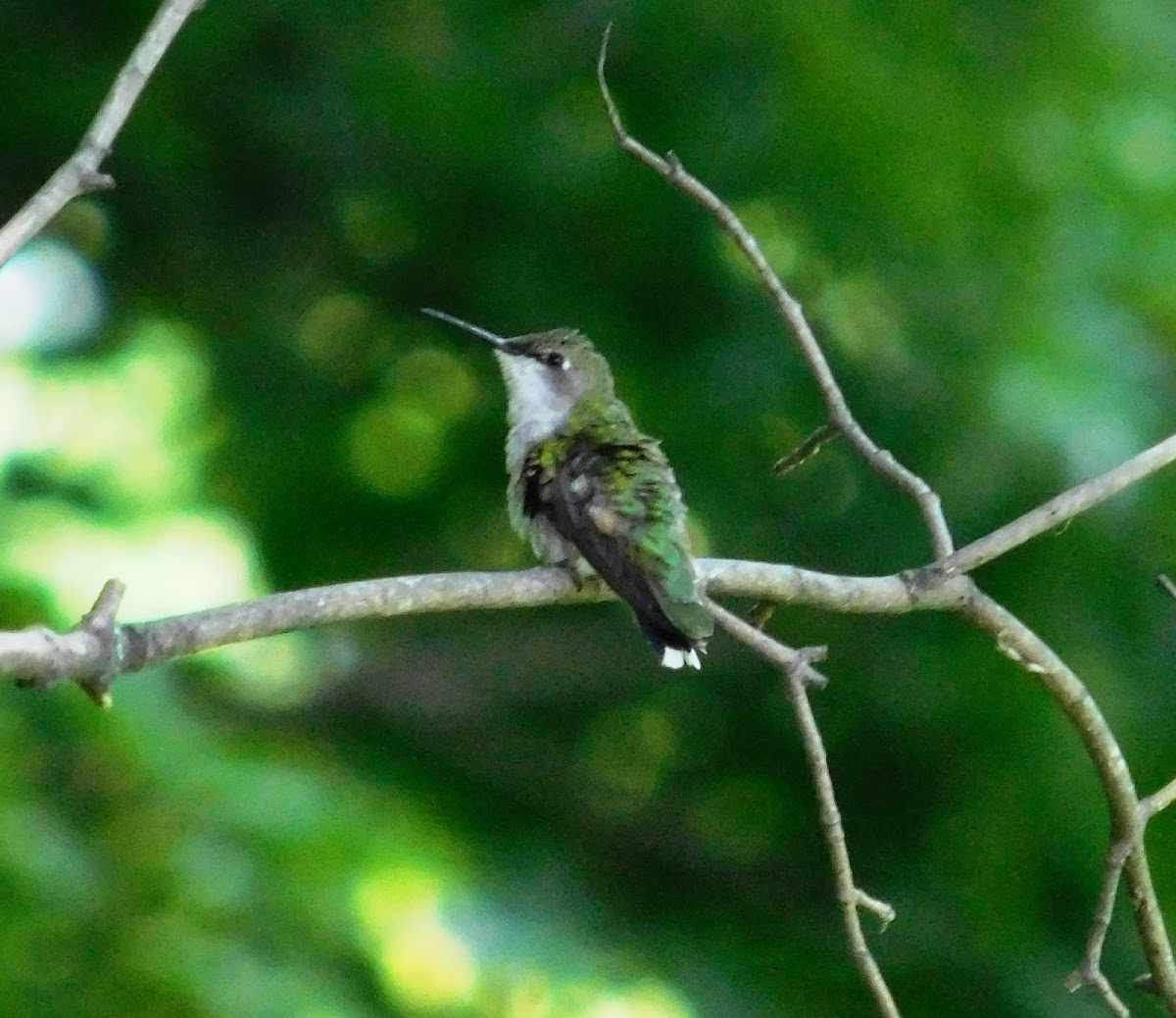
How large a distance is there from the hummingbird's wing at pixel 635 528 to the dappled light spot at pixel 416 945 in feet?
3.09

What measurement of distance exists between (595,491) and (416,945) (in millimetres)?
1184

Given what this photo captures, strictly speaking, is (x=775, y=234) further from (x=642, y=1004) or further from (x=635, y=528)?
(x=642, y=1004)

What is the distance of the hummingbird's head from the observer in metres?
5.61

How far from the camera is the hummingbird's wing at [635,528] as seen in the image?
4.17m

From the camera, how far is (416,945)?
485 centimetres

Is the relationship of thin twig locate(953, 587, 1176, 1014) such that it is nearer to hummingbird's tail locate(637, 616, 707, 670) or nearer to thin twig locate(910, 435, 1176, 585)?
thin twig locate(910, 435, 1176, 585)

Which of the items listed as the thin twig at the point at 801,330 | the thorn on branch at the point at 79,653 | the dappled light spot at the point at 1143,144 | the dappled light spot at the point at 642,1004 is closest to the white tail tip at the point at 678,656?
the thin twig at the point at 801,330

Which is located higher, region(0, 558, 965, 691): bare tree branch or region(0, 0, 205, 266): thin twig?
region(0, 0, 205, 266): thin twig

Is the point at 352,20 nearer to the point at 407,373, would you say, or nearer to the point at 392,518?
the point at 407,373

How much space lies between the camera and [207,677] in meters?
6.09

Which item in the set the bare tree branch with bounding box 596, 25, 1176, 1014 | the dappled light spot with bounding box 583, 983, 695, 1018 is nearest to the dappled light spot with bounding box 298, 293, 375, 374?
the dappled light spot with bounding box 583, 983, 695, 1018

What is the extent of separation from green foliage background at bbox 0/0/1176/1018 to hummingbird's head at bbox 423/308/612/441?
0.72m

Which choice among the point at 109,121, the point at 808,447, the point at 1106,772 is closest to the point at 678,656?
the point at 808,447

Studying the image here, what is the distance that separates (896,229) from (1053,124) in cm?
62
